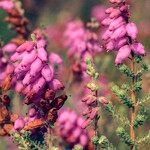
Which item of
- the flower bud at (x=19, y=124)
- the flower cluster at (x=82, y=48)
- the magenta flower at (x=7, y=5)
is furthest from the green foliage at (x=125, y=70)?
the magenta flower at (x=7, y=5)

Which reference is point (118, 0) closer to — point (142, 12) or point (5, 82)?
point (5, 82)

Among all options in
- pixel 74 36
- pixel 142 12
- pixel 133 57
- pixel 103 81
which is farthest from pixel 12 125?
pixel 142 12

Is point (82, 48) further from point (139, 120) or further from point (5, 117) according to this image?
point (139, 120)

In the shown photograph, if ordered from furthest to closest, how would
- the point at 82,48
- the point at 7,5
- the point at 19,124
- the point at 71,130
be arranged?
the point at 82,48 → the point at 7,5 → the point at 71,130 → the point at 19,124

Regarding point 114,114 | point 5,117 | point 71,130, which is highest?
point 71,130

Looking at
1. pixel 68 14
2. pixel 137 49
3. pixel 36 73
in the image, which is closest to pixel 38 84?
pixel 36 73

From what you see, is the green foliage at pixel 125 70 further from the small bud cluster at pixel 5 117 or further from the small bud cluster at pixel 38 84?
the small bud cluster at pixel 5 117

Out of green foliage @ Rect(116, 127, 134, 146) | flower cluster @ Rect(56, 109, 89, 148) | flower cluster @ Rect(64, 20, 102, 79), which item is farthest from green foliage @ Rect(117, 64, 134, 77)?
flower cluster @ Rect(64, 20, 102, 79)
